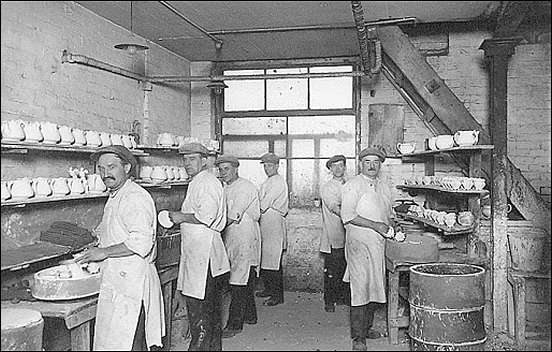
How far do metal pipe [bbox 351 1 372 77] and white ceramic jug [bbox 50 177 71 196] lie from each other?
228cm

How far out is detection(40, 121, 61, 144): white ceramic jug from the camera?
3.95 metres

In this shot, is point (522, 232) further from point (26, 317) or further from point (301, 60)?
point (26, 317)

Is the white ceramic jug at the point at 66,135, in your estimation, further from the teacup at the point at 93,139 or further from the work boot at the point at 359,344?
the work boot at the point at 359,344

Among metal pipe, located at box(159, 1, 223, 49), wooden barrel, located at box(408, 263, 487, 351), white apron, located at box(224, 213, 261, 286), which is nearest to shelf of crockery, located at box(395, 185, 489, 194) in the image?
wooden barrel, located at box(408, 263, 487, 351)

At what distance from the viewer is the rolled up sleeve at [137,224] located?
10.8 feet

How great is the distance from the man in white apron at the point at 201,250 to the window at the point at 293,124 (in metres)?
1.45

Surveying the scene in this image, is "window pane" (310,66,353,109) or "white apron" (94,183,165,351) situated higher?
"window pane" (310,66,353,109)

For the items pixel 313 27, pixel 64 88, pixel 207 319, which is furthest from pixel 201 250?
pixel 313 27

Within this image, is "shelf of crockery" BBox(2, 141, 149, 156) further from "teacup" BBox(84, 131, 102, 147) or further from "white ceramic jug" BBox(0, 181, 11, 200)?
"white ceramic jug" BBox(0, 181, 11, 200)

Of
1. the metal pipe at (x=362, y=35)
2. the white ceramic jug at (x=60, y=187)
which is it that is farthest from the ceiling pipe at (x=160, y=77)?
the white ceramic jug at (x=60, y=187)

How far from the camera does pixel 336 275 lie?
6207mm

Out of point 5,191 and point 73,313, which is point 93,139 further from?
point 73,313

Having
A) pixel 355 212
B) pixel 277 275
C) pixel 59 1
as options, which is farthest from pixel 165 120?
pixel 59 1

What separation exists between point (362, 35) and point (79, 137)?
2.28 meters
